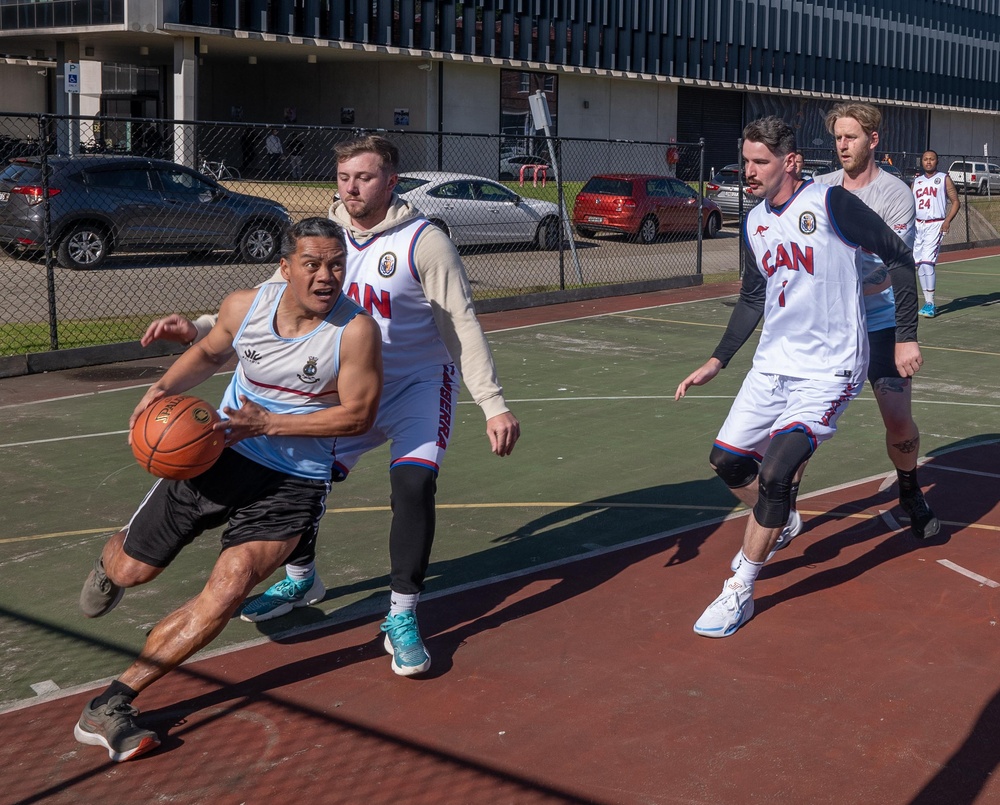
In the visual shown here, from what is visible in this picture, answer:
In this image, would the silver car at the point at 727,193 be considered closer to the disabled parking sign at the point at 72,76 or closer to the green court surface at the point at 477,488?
the disabled parking sign at the point at 72,76

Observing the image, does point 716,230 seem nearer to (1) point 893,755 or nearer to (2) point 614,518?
(2) point 614,518

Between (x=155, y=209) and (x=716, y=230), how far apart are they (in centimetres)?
1626

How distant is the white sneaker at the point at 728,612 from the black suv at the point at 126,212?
1421 centimetres

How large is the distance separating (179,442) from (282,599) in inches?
59.5

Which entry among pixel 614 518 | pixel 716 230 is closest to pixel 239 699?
pixel 614 518

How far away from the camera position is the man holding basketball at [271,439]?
178 inches

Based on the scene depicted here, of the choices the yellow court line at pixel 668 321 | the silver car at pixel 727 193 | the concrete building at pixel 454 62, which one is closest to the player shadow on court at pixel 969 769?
the yellow court line at pixel 668 321

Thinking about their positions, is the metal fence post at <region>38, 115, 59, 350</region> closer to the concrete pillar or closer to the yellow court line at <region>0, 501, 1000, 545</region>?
the yellow court line at <region>0, 501, 1000, 545</region>

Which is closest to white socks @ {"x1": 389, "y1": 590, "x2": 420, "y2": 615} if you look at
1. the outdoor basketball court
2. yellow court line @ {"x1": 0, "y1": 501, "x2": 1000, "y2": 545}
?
the outdoor basketball court

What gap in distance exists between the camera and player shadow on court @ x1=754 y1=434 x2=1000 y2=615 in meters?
6.28

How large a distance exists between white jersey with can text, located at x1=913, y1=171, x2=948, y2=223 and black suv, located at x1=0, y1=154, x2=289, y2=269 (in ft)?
29.3

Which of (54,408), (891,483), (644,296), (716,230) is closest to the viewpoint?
(891,483)

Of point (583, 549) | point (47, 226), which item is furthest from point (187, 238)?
point (583, 549)

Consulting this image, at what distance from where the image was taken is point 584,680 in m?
4.99
